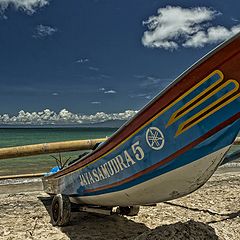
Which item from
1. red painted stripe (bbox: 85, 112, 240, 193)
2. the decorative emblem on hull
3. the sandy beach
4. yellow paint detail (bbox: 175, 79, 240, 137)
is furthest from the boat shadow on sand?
yellow paint detail (bbox: 175, 79, 240, 137)

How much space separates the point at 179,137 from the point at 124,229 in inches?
75.1

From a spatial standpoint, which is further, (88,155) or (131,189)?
(88,155)

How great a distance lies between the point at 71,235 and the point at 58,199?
0.60 m

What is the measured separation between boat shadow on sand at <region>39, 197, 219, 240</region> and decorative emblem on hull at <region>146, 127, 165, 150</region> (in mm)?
944

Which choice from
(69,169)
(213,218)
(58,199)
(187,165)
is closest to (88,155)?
(69,169)

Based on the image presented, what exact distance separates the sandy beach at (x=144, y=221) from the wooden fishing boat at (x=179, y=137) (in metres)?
0.54

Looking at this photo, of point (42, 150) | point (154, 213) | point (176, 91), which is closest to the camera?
point (176, 91)

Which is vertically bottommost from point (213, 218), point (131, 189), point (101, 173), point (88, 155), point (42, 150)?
point (213, 218)

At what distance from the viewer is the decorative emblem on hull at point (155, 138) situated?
9.31 feet

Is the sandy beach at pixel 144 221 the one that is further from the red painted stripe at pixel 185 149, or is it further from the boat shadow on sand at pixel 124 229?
the red painted stripe at pixel 185 149

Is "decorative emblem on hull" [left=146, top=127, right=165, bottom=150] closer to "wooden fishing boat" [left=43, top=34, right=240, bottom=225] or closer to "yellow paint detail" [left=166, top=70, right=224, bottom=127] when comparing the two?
"wooden fishing boat" [left=43, top=34, right=240, bottom=225]

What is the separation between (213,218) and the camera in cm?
435

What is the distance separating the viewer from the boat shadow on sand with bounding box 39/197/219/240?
3.12 metres

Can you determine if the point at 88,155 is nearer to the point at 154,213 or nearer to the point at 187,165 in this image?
the point at 187,165
